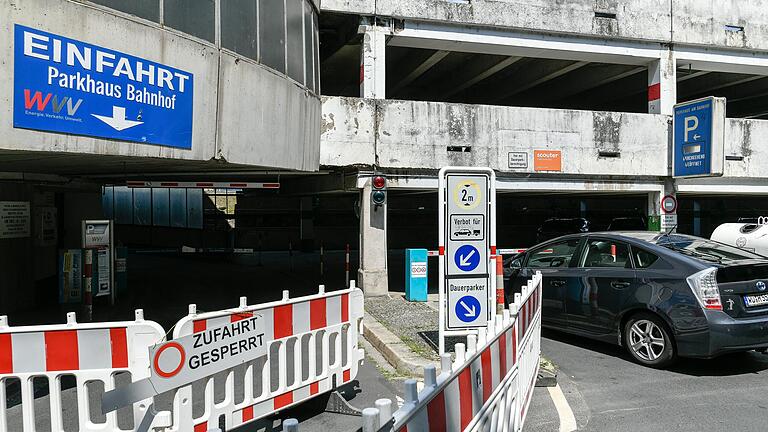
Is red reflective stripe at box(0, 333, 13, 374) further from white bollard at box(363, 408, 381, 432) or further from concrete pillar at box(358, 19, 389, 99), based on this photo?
concrete pillar at box(358, 19, 389, 99)

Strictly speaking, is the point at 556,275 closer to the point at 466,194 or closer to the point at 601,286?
the point at 601,286

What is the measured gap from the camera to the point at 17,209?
10453 millimetres

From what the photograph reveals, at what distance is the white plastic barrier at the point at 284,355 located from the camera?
4234 millimetres

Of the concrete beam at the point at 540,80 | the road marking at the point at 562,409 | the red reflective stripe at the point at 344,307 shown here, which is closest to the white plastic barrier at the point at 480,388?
the road marking at the point at 562,409

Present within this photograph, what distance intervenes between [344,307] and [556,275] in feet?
11.4

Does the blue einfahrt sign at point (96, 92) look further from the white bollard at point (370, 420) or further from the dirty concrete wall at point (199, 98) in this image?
the white bollard at point (370, 420)

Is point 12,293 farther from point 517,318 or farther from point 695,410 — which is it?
point 695,410

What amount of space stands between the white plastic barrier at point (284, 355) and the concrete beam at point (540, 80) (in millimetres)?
12916

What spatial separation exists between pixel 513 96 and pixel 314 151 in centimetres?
1212

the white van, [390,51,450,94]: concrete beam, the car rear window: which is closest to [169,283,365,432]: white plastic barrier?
the car rear window

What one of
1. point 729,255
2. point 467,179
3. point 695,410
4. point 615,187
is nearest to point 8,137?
point 467,179

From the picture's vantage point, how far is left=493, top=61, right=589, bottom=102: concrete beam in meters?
16.6

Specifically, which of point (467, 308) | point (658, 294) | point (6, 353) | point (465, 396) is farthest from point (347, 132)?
point (465, 396)

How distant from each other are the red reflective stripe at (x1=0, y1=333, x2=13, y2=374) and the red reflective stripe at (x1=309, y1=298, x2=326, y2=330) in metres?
2.29
